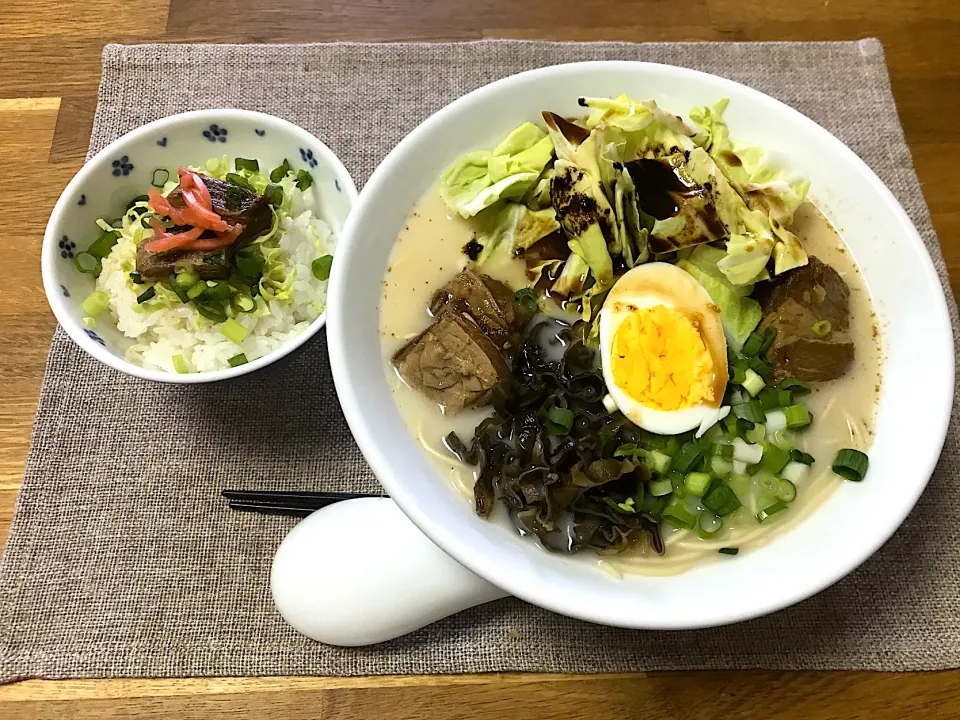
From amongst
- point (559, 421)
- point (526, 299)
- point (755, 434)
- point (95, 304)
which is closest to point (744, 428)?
point (755, 434)

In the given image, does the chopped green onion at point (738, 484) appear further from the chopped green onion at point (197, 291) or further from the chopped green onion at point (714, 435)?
the chopped green onion at point (197, 291)

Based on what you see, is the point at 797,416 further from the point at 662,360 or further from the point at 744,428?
the point at 662,360

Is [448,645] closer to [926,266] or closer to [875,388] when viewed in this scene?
[875,388]

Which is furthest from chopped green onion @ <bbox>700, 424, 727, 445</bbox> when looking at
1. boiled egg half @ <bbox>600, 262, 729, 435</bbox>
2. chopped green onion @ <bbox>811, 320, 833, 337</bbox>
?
chopped green onion @ <bbox>811, 320, 833, 337</bbox>

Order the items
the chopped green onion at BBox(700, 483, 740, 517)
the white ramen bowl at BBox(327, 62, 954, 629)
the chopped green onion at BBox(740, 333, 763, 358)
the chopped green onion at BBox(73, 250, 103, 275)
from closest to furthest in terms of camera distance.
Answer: the white ramen bowl at BBox(327, 62, 954, 629), the chopped green onion at BBox(700, 483, 740, 517), the chopped green onion at BBox(740, 333, 763, 358), the chopped green onion at BBox(73, 250, 103, 275)

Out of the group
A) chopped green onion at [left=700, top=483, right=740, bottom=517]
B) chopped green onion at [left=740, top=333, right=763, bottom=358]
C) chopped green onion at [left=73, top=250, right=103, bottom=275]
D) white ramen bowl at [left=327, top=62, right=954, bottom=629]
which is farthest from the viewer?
chopped green onion at [left=73, top=250, right=103, bottom=275]

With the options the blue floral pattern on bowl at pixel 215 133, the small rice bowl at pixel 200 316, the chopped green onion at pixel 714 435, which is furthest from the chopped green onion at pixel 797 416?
the blue floral pattern on bowl at pixel 215 133

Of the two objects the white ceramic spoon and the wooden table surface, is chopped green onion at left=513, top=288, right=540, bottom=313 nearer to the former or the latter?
the white ceramic spoon

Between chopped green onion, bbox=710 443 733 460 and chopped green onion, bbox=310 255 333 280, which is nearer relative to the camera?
chopped green onion, bbox=710 443 733 460
